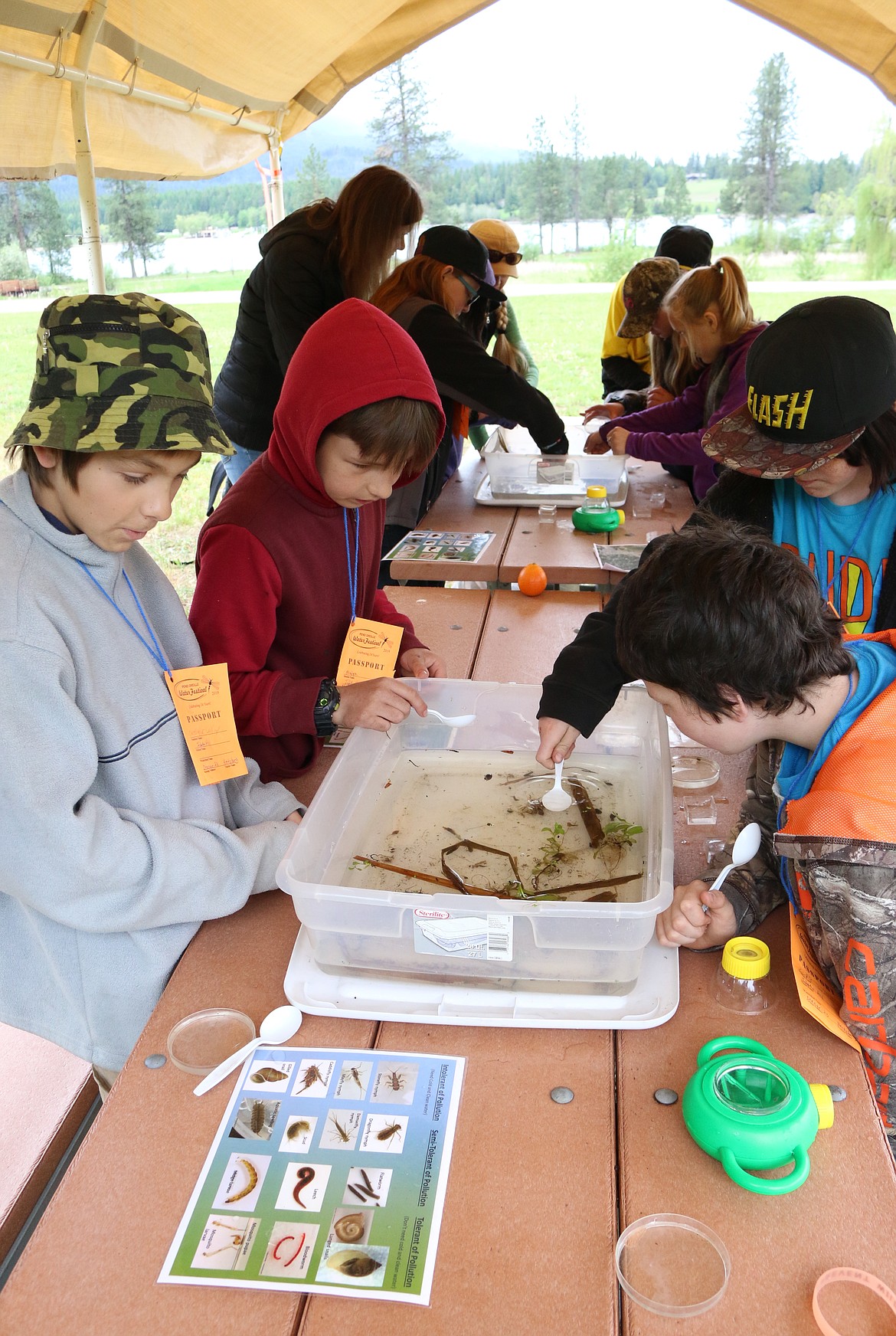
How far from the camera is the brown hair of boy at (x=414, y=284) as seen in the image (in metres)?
2.87

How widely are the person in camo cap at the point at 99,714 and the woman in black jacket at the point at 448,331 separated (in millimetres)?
1766

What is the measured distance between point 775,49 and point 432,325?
7.09 m

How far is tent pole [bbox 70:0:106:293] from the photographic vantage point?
267 centimetres

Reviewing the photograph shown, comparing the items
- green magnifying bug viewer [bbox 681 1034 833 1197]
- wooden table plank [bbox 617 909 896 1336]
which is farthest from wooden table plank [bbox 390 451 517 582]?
green magnifying bug viewer [bbox 681 1034 833 1197]

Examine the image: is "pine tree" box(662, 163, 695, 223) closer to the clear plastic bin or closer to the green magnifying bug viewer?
the clear plastic bin

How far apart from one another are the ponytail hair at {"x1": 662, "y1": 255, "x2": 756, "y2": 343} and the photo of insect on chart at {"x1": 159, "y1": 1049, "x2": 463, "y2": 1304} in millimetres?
2555

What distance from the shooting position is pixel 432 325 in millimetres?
2828

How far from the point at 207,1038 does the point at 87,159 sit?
2.92 meters

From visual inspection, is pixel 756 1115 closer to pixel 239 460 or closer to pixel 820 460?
pixel 820 460

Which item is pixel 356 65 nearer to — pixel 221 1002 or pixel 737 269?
pixel 737 269

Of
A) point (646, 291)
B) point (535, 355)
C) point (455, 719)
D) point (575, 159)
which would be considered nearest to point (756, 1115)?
point (455, 719)

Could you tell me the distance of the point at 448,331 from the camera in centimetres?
284

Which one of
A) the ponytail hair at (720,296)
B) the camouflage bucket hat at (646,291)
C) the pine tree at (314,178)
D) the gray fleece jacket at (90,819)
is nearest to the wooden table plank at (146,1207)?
the gray fleece jacket at (90,819)

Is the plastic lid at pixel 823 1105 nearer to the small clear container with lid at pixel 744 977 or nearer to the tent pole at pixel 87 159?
the small clear container with lid at pixel 744 977
